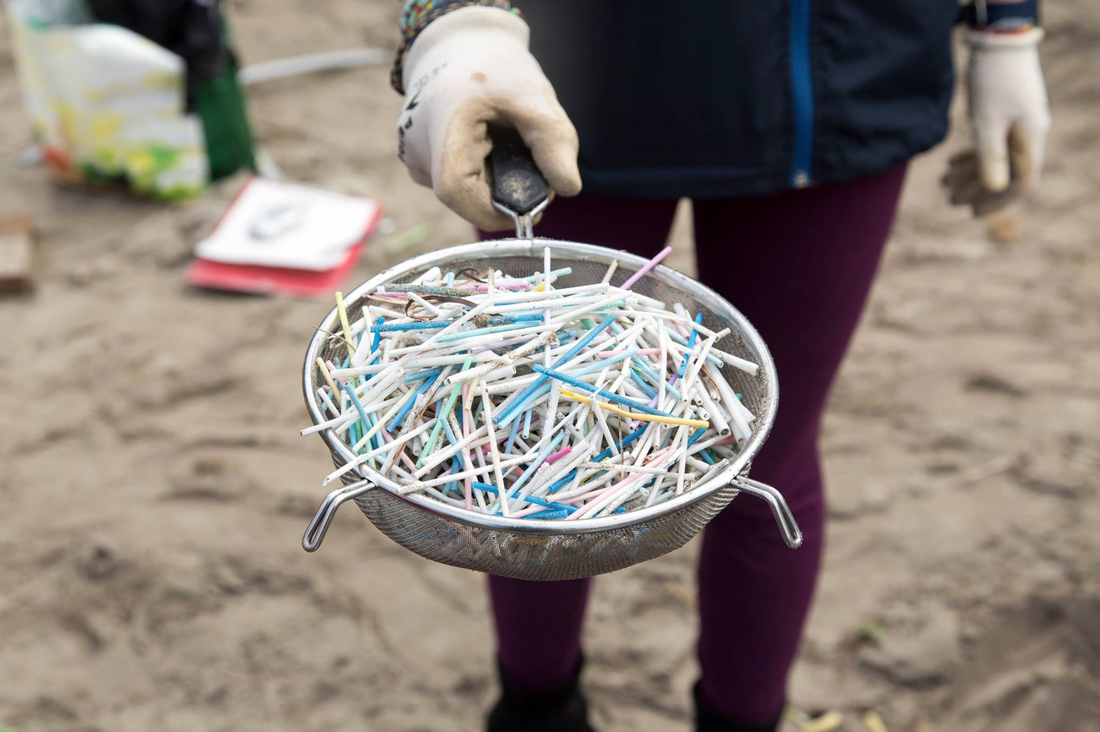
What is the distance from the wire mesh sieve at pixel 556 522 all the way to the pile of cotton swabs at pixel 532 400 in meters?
0.02

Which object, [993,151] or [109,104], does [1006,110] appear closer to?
[993,151]

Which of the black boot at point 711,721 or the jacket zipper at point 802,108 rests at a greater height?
the jacket zipper at point 802,108

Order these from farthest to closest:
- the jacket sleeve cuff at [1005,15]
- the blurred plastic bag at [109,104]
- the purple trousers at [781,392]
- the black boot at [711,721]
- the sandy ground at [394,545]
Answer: the blurred plastic bag at [109,104]
the sandy ground at [394,545]
the black boot at [711,721]
the jacket sleeve cuff at [1005,15]
the purple trousers at [781,392]

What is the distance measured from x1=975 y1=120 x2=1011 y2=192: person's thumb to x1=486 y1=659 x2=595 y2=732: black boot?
1066 mm

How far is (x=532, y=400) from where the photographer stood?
107cm

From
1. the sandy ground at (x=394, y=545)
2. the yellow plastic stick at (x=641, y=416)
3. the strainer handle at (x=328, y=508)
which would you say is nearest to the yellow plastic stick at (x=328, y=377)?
the strainer handle at (x=328, y=508)

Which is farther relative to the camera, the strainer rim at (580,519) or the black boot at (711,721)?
the black boot at (711,721)

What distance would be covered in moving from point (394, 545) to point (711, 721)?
826 mm

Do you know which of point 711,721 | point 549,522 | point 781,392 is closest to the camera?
point 549,522

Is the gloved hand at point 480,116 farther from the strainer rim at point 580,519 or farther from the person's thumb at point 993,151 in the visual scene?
the person's thumb at point 993,151

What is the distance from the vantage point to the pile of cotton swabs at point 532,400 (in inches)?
40.4

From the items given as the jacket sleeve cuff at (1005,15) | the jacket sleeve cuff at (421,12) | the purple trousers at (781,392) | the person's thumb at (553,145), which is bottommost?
the purple trousers at (781,392)

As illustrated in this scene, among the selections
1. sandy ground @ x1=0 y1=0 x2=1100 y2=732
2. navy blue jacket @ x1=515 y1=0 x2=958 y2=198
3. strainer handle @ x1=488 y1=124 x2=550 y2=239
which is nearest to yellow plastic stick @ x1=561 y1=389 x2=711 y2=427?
strainer handle @ x1=488 y1=124 x2=550 y2=239

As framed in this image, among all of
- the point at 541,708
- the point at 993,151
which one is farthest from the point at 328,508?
the point at 993,151
